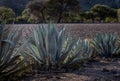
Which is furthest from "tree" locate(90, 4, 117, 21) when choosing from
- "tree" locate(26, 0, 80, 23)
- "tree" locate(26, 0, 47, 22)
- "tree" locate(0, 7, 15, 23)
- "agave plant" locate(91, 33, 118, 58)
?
"agave plant" locate(91, 33, 118, 58)

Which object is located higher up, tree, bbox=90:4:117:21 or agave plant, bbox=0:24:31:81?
agave plant, bbox=0:24:31:81

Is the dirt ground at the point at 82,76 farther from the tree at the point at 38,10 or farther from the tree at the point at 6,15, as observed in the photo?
the tree at the point at 38,10

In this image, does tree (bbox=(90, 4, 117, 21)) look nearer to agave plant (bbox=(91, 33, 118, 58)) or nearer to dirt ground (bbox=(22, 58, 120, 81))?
agave plant (bbox=(91, 33, 118, 58))

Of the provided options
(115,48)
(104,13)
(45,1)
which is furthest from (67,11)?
(115,48)

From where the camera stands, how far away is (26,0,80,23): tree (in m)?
61.0

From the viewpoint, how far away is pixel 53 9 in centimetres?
6109

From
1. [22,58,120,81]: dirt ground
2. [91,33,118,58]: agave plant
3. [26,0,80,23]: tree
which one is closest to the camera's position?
[22,58,120,81]: dirt ground

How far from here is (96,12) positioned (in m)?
77.2

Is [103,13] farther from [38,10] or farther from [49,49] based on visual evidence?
[49,49]

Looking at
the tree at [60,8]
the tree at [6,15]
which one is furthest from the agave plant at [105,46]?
the tree at [60,8]

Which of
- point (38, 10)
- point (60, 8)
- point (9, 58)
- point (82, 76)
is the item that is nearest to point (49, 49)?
point (82, 76)

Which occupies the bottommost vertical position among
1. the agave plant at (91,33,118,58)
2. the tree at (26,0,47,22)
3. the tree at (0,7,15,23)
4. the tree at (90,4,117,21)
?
the tree at (90,4,117,21)

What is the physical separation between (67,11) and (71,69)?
195 ft

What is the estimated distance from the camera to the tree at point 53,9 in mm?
60969
